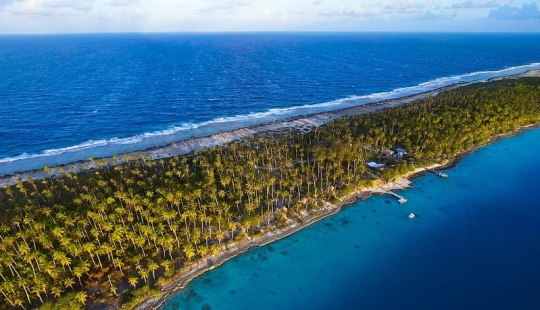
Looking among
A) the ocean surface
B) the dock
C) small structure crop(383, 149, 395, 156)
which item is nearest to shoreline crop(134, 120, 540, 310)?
the dock

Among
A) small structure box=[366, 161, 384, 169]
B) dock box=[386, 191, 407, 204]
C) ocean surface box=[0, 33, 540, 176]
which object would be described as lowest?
dock box=[386, 191, 407, 204]

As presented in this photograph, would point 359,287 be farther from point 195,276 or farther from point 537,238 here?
point 537,238

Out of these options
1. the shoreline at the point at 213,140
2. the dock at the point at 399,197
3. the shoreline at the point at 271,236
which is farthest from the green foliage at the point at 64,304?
the dock at the point at 399,197

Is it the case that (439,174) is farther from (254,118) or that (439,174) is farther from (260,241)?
(254,118)

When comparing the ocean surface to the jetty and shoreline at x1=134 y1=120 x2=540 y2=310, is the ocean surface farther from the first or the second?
A: the jetty

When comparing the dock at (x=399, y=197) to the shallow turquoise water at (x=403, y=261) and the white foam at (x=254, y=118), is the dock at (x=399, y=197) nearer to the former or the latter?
the shallow turquoise water at (x=403, y=261)

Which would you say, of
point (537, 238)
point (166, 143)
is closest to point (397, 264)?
point (537, 238)
